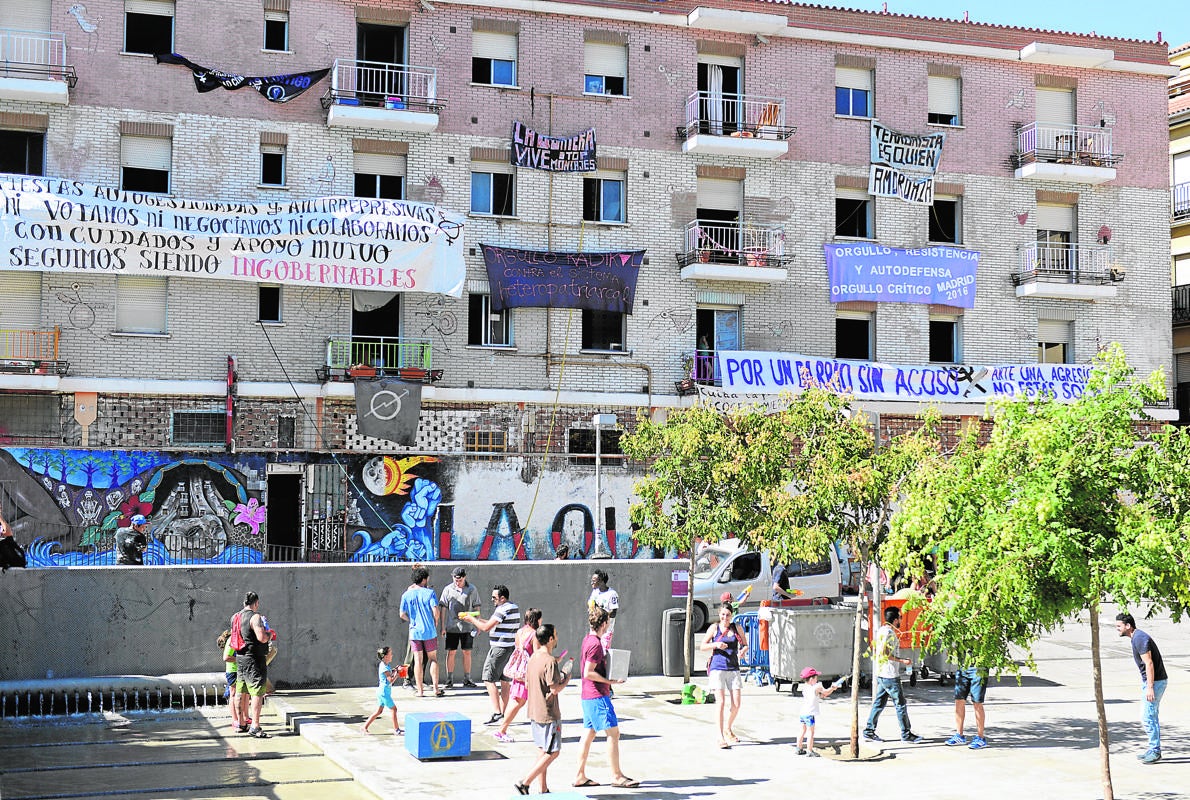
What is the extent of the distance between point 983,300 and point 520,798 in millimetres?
26229

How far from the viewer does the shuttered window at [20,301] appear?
92.4 feet

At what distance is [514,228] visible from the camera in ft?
104

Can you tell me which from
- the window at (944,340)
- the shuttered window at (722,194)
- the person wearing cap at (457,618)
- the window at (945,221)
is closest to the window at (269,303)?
the shuttered window at (722,194)

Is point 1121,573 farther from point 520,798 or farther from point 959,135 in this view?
point 959,135

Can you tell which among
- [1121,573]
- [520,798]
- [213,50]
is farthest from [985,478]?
[213,50]

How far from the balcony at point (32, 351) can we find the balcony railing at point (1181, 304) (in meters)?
32.1

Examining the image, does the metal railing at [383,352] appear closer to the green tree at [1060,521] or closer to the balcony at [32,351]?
the balcony at [32,351]

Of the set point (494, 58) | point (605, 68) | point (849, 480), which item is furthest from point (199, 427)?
point (849, 480)

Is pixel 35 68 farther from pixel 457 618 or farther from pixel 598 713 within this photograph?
pixel 598 713

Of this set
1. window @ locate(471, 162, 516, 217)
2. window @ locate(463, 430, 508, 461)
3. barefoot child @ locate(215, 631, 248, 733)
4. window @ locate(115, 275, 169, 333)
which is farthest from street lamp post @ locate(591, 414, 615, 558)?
barefoot child @ locate(215, 631, 248, 733)

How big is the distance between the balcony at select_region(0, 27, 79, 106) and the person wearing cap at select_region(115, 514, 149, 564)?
9.28 m

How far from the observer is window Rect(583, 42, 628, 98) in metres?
32.8

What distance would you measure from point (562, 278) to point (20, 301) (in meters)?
12.1

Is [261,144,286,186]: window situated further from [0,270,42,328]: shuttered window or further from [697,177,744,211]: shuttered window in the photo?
[697,177,744,211]: shuttered window
